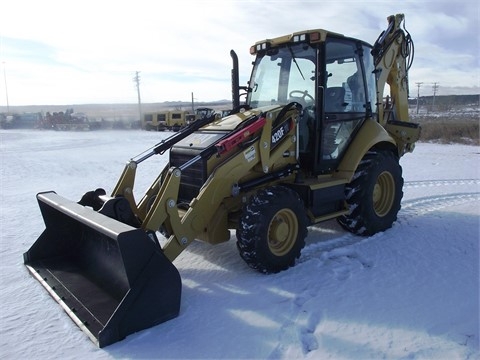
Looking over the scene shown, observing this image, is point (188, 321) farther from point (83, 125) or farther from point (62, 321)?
point (83, 125)

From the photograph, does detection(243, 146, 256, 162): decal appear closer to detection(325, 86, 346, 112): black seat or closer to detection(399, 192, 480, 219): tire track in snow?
detection(325, 86, 346, 112): black seat

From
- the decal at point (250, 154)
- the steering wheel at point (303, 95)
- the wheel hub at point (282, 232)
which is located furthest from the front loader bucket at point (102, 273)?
the steering wheel at point (303, 95)

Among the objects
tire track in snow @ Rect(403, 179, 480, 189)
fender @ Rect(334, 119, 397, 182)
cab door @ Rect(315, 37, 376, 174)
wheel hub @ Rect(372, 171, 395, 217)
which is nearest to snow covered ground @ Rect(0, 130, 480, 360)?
wheel hub @ Rect(372, 171, 395, 217)

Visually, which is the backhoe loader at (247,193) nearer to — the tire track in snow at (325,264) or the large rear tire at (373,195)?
the large rear tire at (373,195)

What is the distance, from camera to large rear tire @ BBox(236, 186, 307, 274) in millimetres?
4184

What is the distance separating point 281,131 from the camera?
15.7 ft

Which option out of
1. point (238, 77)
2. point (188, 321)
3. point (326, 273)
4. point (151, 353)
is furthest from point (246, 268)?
point (238, 77)

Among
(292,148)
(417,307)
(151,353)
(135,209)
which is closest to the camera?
(151,353)

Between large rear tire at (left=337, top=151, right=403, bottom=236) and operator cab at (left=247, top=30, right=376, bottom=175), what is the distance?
0.41 meters

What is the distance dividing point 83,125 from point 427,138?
31.2m

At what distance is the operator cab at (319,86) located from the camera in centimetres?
504

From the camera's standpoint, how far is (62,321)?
3492 millimetres

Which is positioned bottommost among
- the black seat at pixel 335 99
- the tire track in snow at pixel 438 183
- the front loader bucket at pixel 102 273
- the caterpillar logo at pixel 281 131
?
the tire track in snow at pixel 438 183

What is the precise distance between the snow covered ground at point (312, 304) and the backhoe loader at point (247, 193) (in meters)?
0.22
